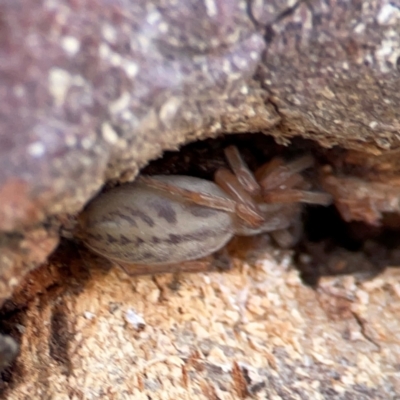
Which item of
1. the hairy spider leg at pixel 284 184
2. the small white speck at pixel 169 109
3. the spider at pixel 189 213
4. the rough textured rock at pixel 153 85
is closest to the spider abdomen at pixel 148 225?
the spider at pixel 189 213

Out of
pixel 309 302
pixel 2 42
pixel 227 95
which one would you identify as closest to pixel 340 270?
pixel 309 302

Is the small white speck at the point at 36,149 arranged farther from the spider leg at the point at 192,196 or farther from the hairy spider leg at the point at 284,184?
the hairy spider leg at the point at 284,184

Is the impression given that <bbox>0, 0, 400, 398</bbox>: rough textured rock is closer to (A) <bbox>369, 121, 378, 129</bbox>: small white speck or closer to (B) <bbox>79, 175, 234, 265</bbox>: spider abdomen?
(A) <bbox>369, 121, 378, 129</bbox>: small white speck

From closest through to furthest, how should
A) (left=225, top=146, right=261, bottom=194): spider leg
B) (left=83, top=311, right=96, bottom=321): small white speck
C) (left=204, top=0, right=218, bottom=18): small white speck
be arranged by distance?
(left=204, top=0, right=218, bottom=18): small white speck → (left=83, top=311, right=96, bottom=321): small white speck → (left=225, top=146, right=261, bottom=194): spider leg

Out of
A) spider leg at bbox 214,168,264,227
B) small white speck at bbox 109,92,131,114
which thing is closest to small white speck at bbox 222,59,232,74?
small white speck at bbox 109,92,131,114

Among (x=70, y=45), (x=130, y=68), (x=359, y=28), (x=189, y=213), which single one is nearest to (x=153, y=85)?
(x=130, y=68)
